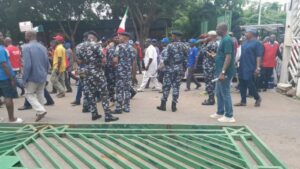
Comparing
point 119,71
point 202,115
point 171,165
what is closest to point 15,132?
point 119,71

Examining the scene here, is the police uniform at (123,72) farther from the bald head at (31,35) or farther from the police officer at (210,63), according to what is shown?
the police officer at (210,63)

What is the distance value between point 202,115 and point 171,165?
114 inches

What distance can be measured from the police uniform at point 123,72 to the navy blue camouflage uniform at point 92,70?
661 mm

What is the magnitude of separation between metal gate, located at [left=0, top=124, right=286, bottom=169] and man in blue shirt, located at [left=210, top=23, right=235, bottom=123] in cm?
49

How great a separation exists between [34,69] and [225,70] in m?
3.34

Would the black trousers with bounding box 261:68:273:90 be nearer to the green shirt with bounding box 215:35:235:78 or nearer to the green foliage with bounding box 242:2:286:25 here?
the green shirt with bounding box 215:35:235:78

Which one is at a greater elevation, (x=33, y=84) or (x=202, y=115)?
(x=33, y=84)

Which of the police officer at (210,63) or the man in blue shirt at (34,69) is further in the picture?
the police officer at (210,63)

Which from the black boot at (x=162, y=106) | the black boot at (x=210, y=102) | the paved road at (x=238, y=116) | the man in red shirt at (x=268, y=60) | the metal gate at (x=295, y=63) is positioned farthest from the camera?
the man in red shirt at (x=268, y=60)

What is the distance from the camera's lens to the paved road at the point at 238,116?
210 inches

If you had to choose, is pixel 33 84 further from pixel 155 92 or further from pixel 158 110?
pixel 155 92

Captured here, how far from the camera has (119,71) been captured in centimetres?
697

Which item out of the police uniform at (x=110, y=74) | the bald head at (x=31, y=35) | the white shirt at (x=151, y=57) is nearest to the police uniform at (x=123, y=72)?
the police uniform at (x=110, y=74)

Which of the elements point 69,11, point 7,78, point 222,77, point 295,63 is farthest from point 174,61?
point 69,11
